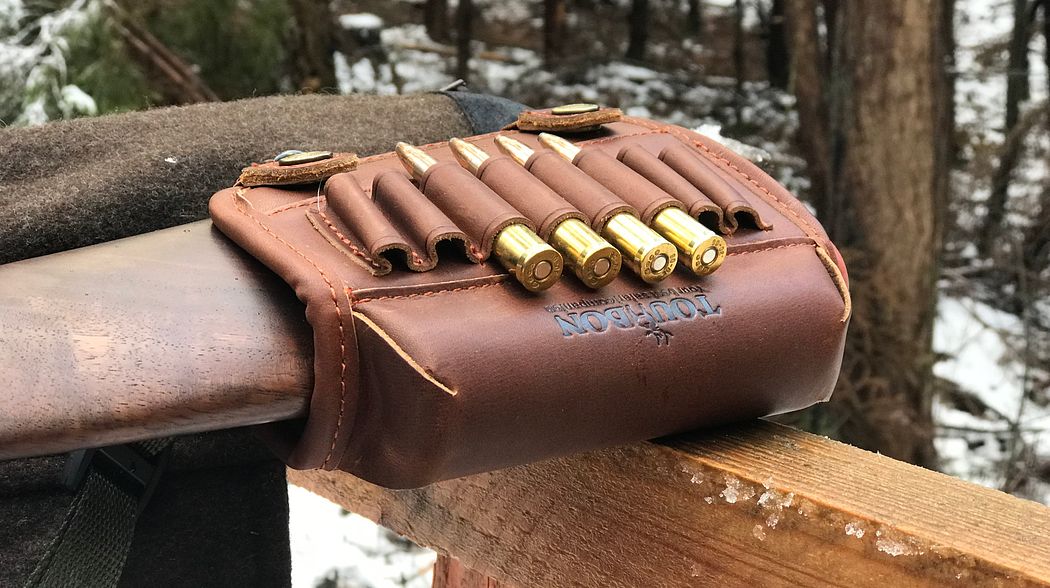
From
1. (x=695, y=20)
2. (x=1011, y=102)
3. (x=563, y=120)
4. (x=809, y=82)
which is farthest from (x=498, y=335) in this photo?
(x=695, y=20)

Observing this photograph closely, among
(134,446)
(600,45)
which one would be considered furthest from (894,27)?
(600,45)

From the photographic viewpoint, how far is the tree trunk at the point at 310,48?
4900 millimetres

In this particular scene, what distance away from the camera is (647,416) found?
0.88 metres

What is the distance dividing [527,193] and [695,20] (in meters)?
7.10

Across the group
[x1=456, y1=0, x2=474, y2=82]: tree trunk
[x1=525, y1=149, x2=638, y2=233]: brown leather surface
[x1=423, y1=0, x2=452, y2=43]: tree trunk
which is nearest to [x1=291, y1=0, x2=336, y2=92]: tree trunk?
[x1=456, y1=0, x2=474, y2=82]: tree trunk

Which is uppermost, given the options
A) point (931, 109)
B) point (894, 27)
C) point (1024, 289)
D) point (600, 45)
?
point (894, 27)

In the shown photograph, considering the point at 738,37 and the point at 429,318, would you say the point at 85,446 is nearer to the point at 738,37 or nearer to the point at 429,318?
the point at 429,318

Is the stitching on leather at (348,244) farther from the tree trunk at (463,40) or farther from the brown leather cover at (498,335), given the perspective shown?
the tree trunk at (463,40)

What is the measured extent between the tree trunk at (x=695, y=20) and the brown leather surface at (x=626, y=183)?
6888mm

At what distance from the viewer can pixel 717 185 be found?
995mm

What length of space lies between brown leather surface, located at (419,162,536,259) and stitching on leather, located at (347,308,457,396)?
12 cm

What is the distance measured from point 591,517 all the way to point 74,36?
2960 mm

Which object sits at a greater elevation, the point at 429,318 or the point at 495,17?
the point at 429,318

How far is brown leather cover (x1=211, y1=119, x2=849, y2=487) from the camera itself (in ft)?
2.56
